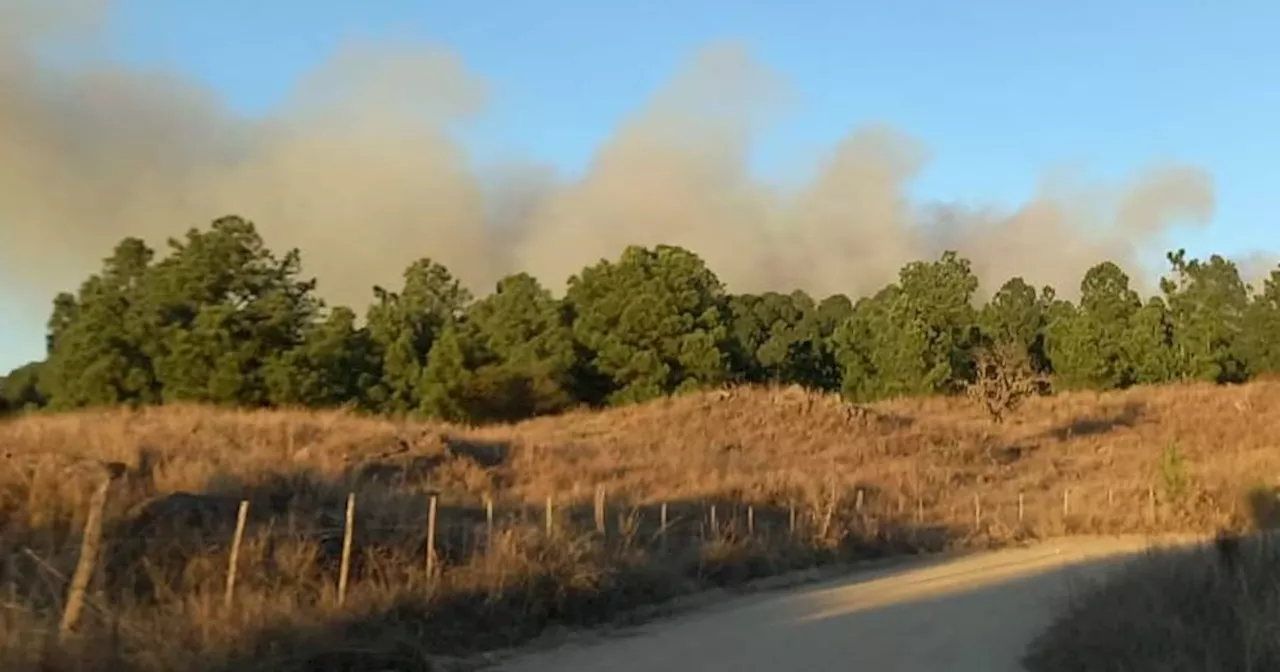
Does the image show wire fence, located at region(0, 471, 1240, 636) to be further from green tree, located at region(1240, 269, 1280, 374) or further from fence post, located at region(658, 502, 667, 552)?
green tree, located at region(1240, 269, 1280, 374)

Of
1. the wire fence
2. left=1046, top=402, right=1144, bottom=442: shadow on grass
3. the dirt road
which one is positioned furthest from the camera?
left=1046, top=402, right=1144, bottom=442: shadow on grass

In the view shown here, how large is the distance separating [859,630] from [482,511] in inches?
350

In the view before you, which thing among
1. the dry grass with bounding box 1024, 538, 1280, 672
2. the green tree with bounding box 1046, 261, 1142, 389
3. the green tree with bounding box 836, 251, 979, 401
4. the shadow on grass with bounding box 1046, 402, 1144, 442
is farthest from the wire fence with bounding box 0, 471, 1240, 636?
the green tree with bounding box 1046, 261, 1142, 389

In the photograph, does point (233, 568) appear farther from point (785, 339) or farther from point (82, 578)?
point (785, 339)

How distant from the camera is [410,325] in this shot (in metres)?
66.7

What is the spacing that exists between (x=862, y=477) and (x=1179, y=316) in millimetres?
52929

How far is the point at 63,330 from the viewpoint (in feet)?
184

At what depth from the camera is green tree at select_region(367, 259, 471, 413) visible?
60812mm

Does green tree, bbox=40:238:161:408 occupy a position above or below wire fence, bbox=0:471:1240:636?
above

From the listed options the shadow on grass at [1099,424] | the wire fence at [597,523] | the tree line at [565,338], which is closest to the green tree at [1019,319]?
the tree line at [565,338]

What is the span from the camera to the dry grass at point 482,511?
562 inches

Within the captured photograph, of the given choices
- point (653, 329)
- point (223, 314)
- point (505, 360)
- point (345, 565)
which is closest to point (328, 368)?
point (223, 314)

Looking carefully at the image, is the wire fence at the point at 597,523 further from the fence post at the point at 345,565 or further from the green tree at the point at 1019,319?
the green tree at the point at 1019,319

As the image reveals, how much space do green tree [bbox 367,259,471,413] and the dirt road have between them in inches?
1541
